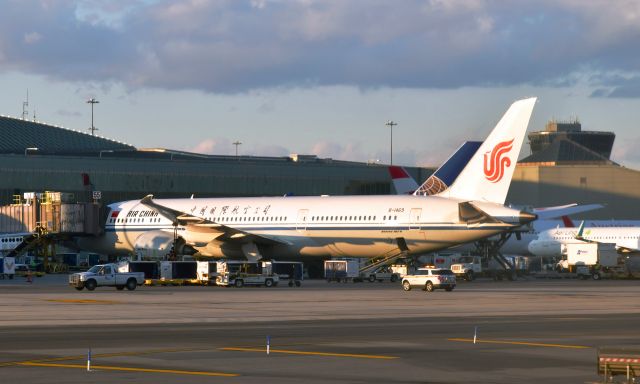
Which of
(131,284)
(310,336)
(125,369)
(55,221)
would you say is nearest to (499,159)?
(131,284)

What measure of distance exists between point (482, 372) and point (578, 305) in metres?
26.0

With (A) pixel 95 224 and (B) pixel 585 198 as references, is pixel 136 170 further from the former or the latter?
(B) pixel 585 198

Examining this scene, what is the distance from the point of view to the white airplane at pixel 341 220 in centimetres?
6856

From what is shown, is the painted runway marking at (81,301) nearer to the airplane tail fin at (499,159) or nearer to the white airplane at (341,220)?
the white airplane at (341,220)

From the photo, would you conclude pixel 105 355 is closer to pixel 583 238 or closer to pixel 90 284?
pixel 90 284

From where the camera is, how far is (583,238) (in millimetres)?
103812

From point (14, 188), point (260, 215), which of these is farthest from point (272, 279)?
point (14, 188)

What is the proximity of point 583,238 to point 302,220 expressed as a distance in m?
37.4

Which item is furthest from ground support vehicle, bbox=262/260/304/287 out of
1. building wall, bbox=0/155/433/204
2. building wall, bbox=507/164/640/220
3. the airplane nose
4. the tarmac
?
building wall, bbox=507/164/640/220

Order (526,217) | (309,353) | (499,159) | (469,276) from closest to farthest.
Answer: (309,353), (526,217), (499,159), (469,276)

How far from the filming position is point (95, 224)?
87.7m

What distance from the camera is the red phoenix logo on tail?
68750 millimetres

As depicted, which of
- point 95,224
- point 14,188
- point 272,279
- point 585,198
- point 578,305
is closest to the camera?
point 578,305

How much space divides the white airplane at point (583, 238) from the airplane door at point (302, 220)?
2839 centimetres
